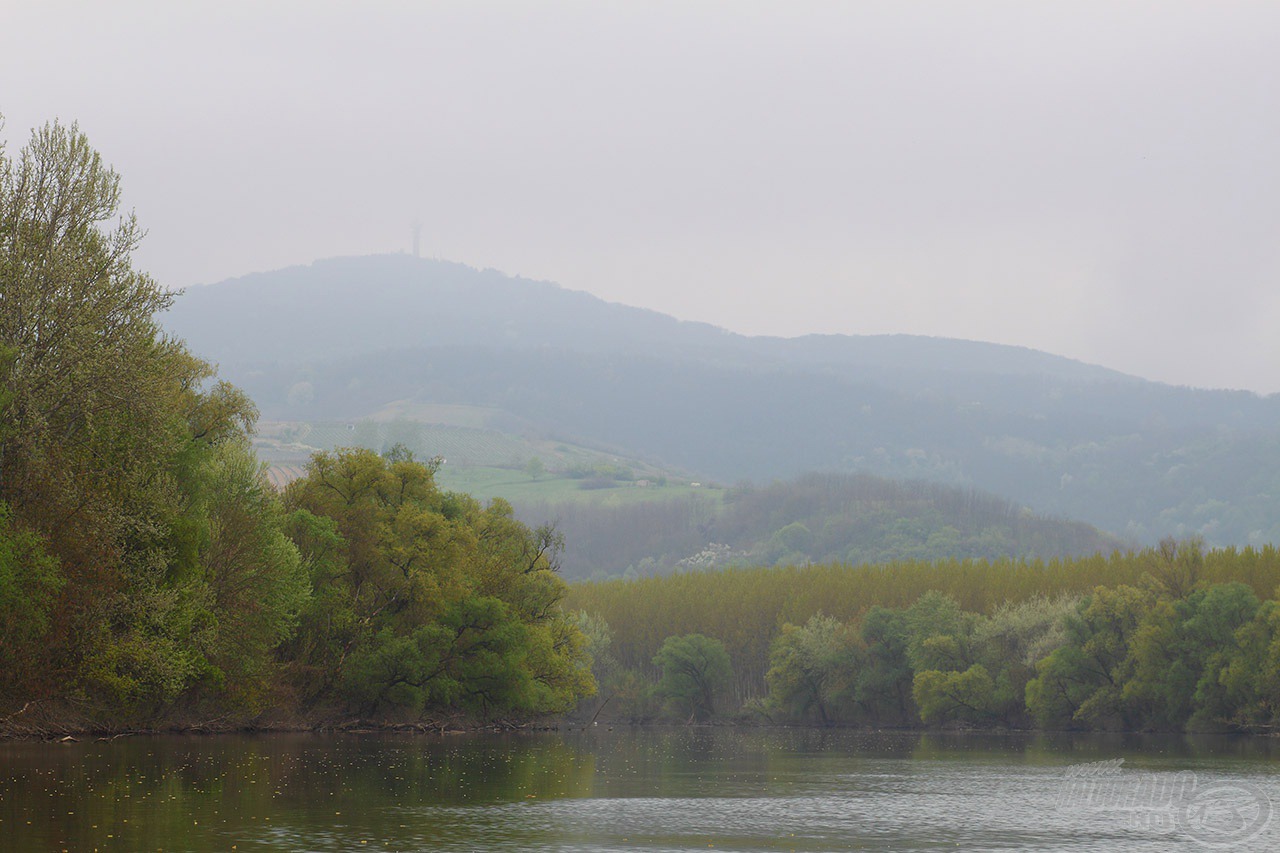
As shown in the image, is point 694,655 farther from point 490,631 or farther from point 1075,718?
point 490,631

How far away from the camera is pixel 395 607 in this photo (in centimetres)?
10719

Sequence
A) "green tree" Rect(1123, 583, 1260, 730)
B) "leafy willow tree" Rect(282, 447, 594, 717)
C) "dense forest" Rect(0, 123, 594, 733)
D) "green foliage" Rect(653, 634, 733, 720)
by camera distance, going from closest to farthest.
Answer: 1. "dense forest" Rect(0, 123, 594, 733)
2. "leafy willow tree" Rect(282, 447, 594, 717)
3. "green tree" Rect(1123, 583, 1260, 730)
4. "green foliage" Rect(653, 634, 733, 720)

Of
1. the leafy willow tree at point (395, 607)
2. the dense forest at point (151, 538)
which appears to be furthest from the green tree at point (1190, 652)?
→ the dense forest at point (151, 538)

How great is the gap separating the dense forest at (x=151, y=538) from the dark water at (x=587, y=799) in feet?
13.0

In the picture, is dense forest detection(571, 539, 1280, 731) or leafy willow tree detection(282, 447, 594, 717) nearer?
leafy willow tree detection(282, 447, 594, 717)

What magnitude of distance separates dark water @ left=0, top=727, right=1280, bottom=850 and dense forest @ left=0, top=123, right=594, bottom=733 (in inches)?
156

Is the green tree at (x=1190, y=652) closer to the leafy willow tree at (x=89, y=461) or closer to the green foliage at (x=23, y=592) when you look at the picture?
the leafy willow tree at (x=89, y=461)

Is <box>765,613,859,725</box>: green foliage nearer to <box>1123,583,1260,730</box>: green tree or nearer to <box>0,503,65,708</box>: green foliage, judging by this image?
<box>1123,583,1260,730</box>: green tree

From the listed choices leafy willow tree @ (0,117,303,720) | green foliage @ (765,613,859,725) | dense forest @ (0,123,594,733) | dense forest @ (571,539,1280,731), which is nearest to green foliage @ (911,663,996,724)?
dense forest @ (571,539,1280,731)

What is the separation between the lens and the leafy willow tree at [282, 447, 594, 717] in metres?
101

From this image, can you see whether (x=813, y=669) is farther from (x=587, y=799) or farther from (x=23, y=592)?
(x=23, y=592)

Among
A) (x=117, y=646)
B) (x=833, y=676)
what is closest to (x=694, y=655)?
(x=833, y=676)

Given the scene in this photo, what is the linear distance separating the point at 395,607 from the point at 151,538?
4036 centimetres

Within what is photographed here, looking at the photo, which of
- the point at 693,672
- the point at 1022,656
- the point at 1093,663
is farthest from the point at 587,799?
the point at 693,672
